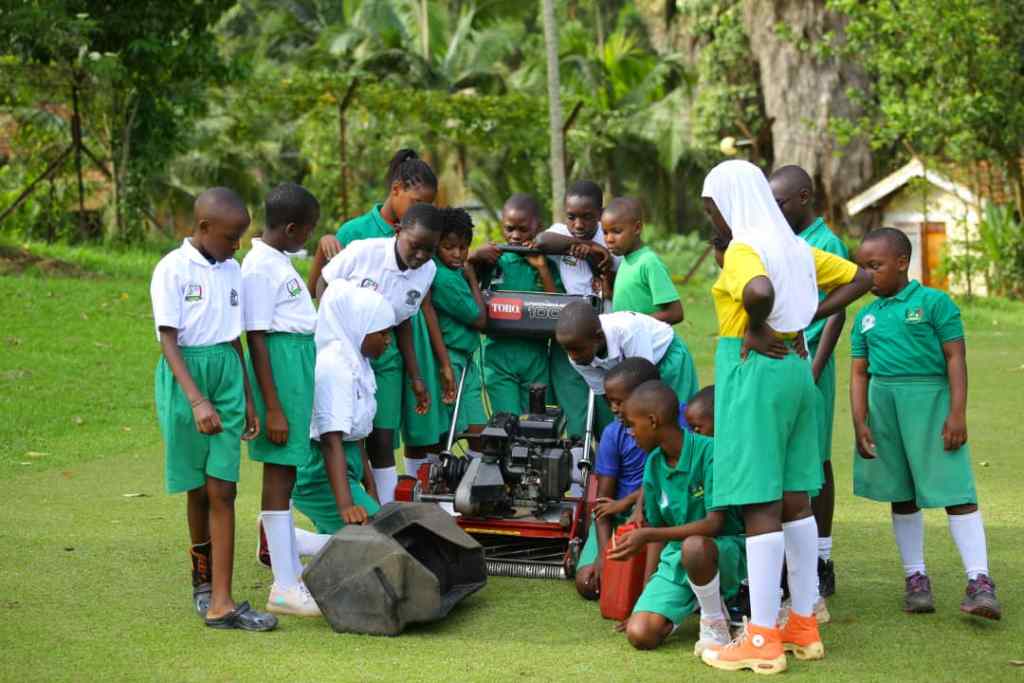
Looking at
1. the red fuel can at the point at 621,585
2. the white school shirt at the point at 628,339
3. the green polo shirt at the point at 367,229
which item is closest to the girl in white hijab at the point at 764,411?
the red fuel can at the point at 621,585

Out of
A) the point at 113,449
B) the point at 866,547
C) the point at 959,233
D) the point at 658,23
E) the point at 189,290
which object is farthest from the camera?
the point at 658,23

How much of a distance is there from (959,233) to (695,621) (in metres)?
21.7

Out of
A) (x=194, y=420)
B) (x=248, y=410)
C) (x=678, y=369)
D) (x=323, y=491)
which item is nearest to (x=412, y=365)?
(x=323, y=491)

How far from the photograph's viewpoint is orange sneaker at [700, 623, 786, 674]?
4.84m

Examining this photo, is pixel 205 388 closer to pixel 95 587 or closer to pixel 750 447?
pixel 95 587

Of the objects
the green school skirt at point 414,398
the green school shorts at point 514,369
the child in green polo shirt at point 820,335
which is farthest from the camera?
the green school shorts at point 514,369

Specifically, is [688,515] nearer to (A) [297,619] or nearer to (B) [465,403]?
(A) [297,619]

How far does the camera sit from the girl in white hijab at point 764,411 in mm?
4879

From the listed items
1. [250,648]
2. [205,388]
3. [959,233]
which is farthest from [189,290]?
[959,233]

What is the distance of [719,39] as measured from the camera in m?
31.8

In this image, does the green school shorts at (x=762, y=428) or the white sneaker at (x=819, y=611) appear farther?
the white sneaker at (x=819, y=611)

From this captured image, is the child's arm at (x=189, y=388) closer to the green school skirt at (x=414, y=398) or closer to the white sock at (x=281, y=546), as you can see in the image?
the white sock at (x=281, y=546)

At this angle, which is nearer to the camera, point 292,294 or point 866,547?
point 292,294

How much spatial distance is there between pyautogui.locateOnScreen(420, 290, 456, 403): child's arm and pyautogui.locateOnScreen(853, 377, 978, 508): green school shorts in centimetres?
215
